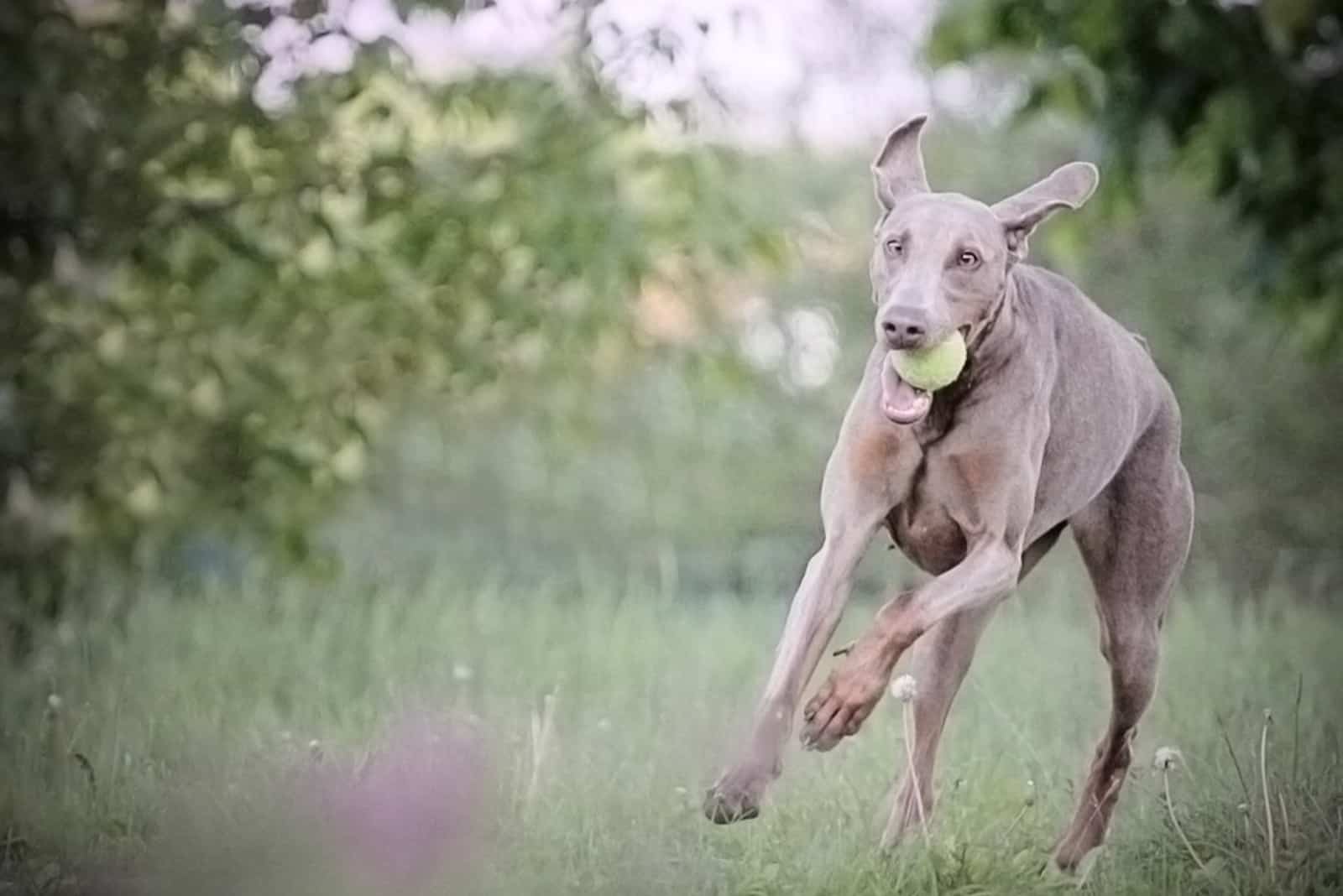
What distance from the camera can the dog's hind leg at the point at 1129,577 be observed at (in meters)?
2.59

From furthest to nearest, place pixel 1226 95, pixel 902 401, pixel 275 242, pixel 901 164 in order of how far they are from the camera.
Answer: pixel 275 242 → pixel 1226 95 → pixel 901 164 → pixel 902 401

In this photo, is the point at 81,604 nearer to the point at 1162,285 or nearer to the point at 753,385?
the point at 753,385

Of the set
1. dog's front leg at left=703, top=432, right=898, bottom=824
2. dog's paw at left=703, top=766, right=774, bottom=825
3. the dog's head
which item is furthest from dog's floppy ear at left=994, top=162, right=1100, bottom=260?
dog's paw at left=703, top=766, right=774, bottom=825

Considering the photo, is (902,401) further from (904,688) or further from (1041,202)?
(904,688)

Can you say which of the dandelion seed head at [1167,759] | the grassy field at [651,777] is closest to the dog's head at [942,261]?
the grassy field at [651,777]

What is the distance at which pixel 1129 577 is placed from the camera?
262 centimetres

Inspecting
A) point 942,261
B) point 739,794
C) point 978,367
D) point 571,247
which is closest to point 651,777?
point 739,794

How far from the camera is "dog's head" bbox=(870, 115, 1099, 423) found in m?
2.22

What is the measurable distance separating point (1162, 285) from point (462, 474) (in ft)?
8.49

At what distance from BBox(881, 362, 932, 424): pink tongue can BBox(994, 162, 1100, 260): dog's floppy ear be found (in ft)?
0.73

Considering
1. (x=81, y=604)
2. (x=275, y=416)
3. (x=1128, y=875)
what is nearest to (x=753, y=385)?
(x=275, y=416)

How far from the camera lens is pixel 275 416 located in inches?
174

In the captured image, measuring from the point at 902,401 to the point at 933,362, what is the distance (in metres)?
0.07

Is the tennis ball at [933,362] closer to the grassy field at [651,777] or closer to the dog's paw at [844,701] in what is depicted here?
the dog's paw at [844,701]
